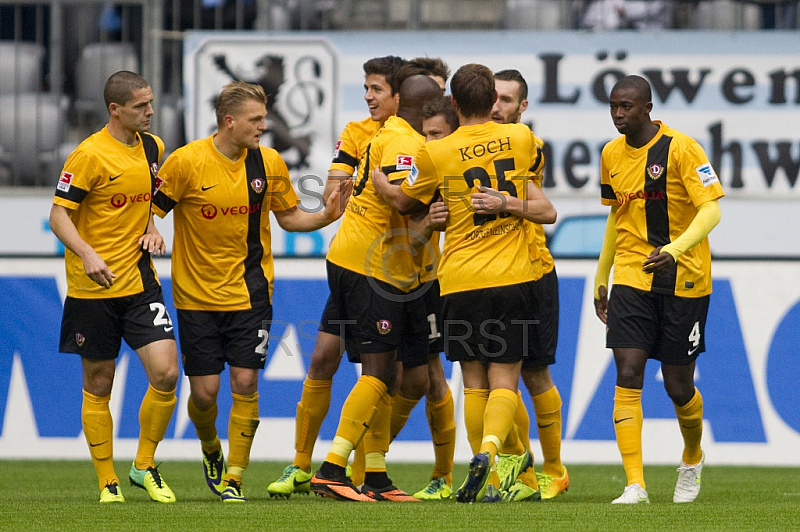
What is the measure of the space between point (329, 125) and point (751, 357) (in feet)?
15.2

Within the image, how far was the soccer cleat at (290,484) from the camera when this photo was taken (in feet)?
21.7

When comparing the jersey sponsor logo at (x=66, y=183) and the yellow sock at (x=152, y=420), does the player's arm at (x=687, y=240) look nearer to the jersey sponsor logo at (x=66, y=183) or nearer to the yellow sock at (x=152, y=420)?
the yellow sock at (x=152, y=420)

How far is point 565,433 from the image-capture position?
8938 millimetres

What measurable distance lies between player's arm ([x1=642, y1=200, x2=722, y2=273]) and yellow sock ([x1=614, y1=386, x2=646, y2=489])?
68 cm

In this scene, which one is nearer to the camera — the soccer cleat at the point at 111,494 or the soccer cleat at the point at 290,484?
the soccer cleat at the point at 111,494

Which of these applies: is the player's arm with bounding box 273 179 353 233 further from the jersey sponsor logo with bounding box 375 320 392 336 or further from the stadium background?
the stadium background

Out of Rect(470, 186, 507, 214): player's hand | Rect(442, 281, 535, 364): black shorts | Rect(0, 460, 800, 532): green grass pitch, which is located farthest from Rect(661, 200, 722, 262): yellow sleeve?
Rect(0, 460, 800, 532): green grass pitch

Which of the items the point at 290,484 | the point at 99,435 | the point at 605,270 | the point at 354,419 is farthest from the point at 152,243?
the point at 605,270

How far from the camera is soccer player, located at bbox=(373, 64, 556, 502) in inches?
233

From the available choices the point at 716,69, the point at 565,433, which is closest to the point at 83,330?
the point at 565,433

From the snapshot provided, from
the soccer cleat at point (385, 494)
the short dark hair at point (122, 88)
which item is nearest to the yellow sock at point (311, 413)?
the soccer cleat at point (385, 494)

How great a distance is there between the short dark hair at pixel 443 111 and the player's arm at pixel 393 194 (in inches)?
14.9

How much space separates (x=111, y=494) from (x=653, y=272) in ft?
9.66

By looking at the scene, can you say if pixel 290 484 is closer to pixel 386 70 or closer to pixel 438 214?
pixel 438 214
